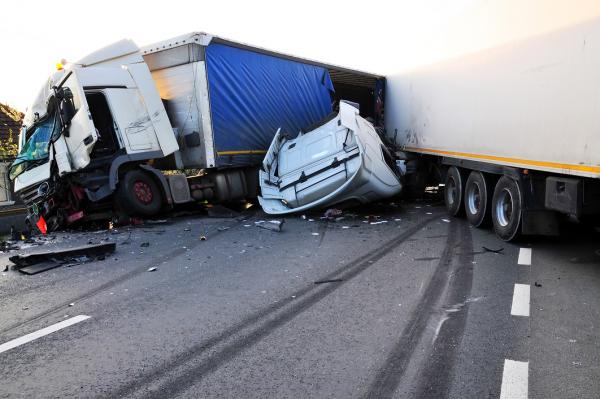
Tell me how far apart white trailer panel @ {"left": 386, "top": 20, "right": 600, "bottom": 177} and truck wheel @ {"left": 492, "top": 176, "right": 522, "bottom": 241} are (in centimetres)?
35

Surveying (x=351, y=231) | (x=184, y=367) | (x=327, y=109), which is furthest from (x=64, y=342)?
(x=327, y=109)

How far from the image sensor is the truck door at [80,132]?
7.95m

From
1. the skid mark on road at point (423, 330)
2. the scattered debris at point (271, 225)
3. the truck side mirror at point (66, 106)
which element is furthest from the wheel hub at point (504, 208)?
the truck side mirror at point (66, 106)

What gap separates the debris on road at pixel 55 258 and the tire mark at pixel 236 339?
124 inches

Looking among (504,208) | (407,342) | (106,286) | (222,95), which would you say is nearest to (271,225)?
(222,95)

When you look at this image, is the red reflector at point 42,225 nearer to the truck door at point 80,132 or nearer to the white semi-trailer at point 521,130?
the truck door at point 80,132

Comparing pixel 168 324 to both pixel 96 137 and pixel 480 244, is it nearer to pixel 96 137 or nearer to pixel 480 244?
pixel 480 244

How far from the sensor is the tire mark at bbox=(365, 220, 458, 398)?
2.74 m

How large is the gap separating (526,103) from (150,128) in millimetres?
6616

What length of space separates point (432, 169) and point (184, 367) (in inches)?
340

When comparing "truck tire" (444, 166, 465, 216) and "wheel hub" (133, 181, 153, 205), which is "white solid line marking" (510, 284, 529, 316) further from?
"wheel hub" (133, 181, 153, 205)

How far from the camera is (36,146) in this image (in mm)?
8383

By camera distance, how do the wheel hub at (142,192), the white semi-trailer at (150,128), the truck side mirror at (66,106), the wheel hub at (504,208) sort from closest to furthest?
the wheel hub at (504,208), the truck side mirror at (66,106), the white semi-trailer at (150,128), the wheel hub at (142,192)

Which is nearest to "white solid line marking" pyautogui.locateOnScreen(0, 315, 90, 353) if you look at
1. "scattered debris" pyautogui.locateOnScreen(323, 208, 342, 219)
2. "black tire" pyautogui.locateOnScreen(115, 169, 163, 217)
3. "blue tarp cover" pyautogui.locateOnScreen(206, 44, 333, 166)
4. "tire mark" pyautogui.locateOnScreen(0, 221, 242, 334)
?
"tire mark" pyautogui.locateOnScreen(0, 221, 242, 334)
